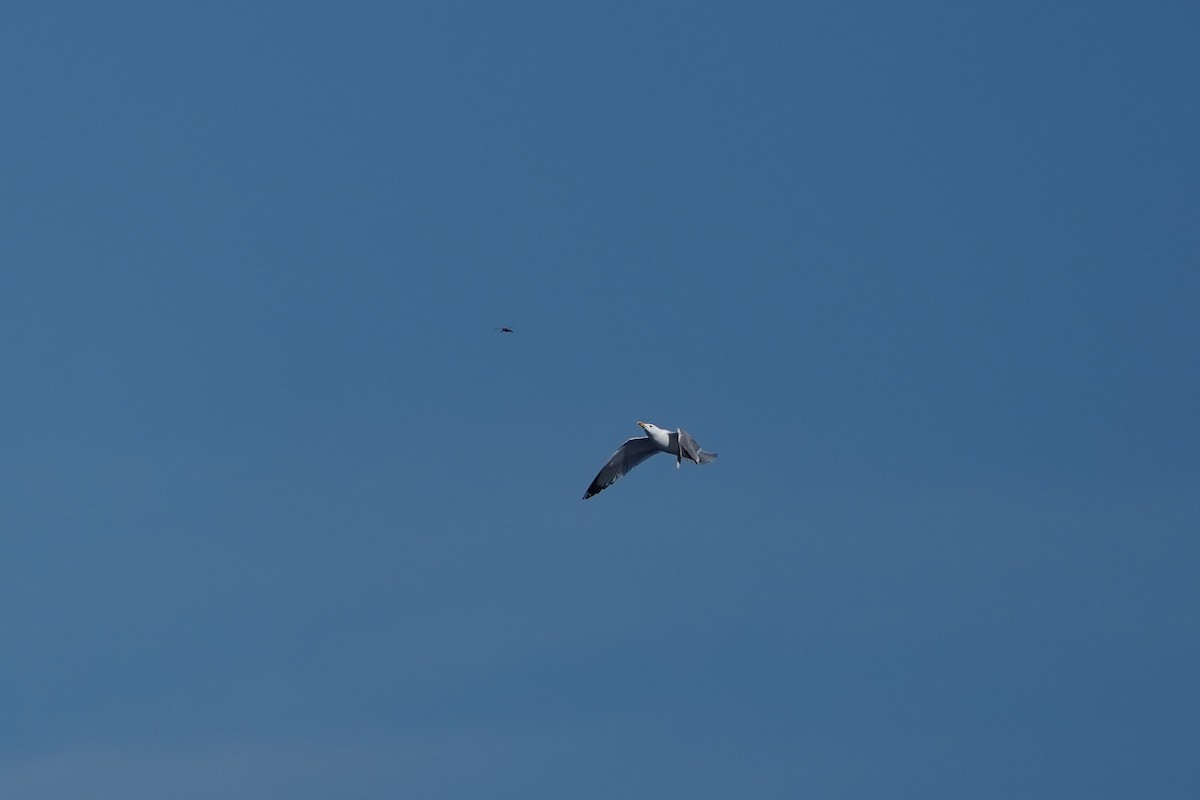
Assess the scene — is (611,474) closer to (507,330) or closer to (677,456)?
(677,456)

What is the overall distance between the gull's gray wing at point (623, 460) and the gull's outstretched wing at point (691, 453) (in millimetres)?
4345

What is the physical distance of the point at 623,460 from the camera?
100812 millimetres

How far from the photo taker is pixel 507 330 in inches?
3371

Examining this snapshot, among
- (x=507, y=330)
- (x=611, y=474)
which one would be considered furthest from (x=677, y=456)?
(x=507, y=330)

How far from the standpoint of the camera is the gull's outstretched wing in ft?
308

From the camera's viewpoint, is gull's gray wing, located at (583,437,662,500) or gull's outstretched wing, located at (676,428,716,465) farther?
gull's gray wing, located at (583,437,662,500)

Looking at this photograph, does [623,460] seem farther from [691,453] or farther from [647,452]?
[691,453]

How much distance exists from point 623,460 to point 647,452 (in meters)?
1.52

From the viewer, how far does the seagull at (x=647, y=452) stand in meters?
94.4

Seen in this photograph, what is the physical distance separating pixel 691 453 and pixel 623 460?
7.62 meters

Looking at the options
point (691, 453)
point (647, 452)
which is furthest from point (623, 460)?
point (691, 453)

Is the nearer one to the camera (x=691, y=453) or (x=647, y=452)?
(x=691, y=453)

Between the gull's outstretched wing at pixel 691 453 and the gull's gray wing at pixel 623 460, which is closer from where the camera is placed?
the gull's outstretched wing at pixel 691 453

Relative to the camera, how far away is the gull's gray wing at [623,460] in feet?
327
